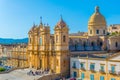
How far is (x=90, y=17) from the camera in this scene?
73.3 m

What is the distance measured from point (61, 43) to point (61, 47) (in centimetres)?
83

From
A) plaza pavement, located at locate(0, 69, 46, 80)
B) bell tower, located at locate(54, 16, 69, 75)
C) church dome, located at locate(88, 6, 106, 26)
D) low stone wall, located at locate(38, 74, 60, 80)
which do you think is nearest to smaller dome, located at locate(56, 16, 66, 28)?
bell tower, located at locate(54, 16, 69, 75)

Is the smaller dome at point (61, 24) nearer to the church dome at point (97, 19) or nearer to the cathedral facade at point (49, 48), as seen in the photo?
the cathedral facade at point (49, 48)

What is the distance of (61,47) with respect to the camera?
191 feet

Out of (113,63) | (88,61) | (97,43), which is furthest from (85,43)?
(113,63)

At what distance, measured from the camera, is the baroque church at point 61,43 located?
5862 centimetres

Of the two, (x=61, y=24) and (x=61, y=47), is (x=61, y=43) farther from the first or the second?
(x=61, y=24)

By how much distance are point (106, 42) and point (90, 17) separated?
9.52 meters

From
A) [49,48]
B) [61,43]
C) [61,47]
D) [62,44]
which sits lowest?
[49,48]

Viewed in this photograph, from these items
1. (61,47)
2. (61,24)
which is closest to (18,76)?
(61,47)

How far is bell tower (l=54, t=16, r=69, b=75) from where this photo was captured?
58125mm

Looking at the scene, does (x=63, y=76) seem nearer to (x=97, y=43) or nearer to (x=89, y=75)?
(x=89, y=75)

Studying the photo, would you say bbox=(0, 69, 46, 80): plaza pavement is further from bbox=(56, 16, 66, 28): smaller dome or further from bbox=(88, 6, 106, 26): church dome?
bbox=(88, 6, 106, 26): church dome

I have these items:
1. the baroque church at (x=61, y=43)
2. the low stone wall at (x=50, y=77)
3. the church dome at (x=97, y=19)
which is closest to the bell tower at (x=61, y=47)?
the baroque church at (x=61, y=43)
